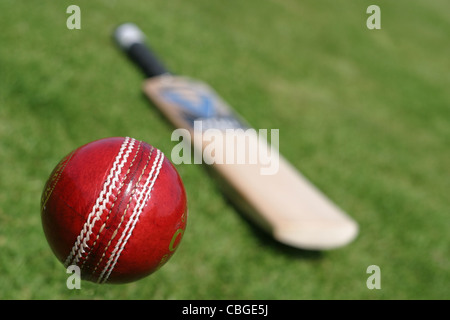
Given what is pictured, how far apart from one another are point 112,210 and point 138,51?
10.5 ft

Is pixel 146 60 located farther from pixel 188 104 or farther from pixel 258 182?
pixel 258 182

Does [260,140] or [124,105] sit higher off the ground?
[124,105]

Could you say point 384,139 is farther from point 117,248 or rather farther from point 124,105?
point 117,248

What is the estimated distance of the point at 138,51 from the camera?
14.7ft

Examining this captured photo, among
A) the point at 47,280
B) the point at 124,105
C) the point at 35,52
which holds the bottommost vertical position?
the point at 47,280

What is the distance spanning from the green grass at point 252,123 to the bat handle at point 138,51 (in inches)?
3.9

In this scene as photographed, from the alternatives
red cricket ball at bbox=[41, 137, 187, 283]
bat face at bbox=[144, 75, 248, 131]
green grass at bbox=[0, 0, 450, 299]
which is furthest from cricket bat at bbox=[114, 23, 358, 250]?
red cricket ball at bbox=[41, 137, 187, 283]

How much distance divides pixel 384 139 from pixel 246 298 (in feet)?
10.6

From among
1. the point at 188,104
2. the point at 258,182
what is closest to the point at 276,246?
the point at 258,182

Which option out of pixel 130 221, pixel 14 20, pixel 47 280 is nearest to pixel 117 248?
pixel 130 221

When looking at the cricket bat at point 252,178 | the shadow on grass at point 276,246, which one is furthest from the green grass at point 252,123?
the cricket bat at point 252,178

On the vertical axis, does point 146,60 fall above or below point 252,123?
above

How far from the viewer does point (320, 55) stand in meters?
6.93
